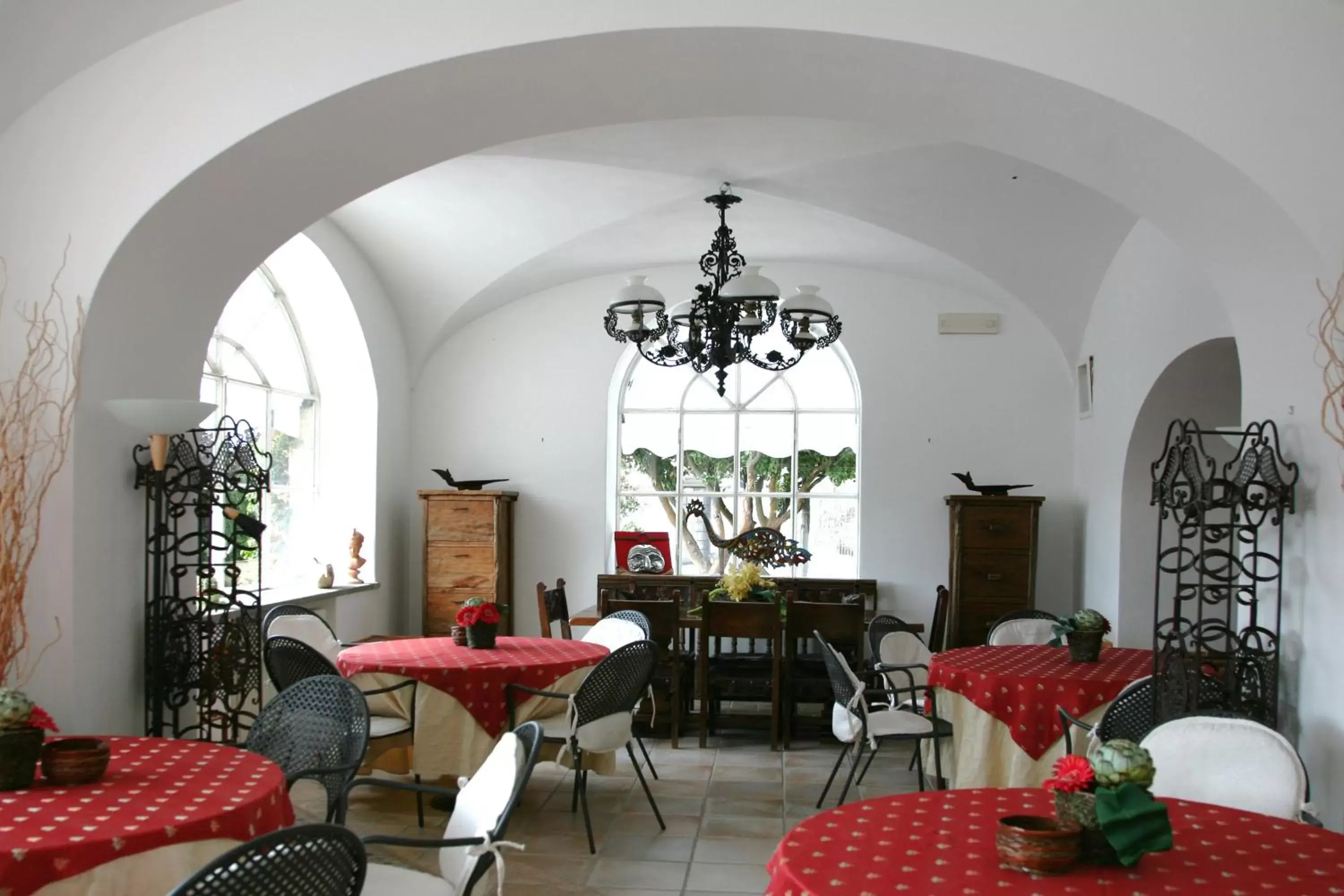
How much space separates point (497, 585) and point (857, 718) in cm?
395

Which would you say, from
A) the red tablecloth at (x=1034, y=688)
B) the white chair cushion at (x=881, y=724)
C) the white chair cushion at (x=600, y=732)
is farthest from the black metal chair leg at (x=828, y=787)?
the white chair cushion at (x=600, y=732)

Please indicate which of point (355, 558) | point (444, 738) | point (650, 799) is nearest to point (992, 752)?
point (650, 799)

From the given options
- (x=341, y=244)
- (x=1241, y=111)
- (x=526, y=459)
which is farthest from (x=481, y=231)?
(x=1241, y=111)

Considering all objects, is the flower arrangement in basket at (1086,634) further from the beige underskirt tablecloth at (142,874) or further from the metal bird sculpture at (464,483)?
the metal bird sculpture at (464,483)

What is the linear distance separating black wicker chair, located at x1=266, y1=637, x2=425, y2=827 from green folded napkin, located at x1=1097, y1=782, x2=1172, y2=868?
3160 mm

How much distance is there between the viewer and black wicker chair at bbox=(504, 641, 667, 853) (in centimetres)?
475

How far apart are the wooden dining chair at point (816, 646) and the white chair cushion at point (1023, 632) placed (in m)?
0.76

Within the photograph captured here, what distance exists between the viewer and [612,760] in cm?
541

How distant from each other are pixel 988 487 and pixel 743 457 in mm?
2036

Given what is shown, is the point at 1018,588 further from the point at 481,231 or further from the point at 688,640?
the point at 481,231

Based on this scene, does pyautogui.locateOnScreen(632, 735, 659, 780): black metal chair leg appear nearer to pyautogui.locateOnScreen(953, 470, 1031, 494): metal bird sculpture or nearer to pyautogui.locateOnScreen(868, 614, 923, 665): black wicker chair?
pyautogui.locateOnScreen(868, 614, 923, 665): black wicker chair

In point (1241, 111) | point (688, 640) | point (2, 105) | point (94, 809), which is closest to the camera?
point (94, 809)

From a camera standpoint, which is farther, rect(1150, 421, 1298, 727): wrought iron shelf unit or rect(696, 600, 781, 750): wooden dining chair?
rect(696, 600, 781, 750): wooden dining chair

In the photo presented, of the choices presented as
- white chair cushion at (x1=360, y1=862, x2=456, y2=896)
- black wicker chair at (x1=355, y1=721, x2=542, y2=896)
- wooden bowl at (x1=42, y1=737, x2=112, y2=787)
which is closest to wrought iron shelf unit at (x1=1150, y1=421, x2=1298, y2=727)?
black wicker chair at (x1=355, y1=721, x2=542, y2=896)
